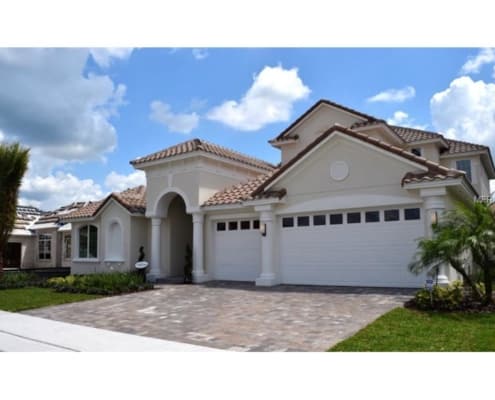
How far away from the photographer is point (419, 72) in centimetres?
1145

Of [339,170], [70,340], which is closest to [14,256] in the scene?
[339,170]

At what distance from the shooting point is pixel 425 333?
817cm

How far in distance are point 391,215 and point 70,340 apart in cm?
989

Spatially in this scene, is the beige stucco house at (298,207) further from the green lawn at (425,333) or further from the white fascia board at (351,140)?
the green lawn at (425,333)

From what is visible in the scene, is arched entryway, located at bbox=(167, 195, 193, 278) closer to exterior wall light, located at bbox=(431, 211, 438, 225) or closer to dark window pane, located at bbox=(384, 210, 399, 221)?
dark window pane, located at bbox=(384, 210, 399, 221)

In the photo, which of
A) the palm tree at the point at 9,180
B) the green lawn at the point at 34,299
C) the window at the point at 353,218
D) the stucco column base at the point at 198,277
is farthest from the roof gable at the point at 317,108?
the green lawn at the point at 34,299

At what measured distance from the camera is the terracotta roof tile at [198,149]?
1892 centimetres

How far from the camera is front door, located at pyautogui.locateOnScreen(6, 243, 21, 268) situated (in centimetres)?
3266

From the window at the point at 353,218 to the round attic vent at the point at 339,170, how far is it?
4.07 ft

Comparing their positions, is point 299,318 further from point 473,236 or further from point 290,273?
point 290,273

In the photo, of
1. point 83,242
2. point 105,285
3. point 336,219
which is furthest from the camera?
point 83,242

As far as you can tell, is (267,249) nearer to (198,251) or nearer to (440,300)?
(198,251)

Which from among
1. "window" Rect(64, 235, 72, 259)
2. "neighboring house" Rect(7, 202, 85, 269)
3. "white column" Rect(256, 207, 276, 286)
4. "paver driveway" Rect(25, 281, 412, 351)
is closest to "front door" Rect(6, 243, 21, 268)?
"neighboring house" Rect(7, 202, 85, 269)

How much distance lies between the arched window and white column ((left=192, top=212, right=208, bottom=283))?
5.32m
